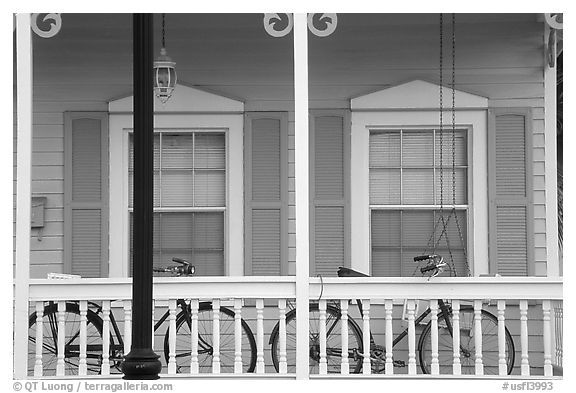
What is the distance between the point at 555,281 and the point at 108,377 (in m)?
3.10

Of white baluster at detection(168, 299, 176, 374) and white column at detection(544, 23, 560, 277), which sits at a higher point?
white column at detection(544, 23, 560, 277)

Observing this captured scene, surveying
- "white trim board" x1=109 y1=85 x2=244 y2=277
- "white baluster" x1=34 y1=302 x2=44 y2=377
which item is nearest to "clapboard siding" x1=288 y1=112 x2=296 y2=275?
"white trim board" x1=109 y1=85 x2=244 y2=277

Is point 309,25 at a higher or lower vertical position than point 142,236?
higher

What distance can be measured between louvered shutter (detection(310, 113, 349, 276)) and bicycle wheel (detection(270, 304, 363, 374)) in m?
0.45

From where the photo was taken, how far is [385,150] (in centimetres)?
896

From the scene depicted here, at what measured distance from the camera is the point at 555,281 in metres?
7.45

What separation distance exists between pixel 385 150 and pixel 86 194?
8.09 feet

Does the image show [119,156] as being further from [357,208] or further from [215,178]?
[357,208]

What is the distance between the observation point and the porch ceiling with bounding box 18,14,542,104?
891 cm

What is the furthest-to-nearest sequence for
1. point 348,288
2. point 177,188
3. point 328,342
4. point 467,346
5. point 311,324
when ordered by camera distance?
point 177,188, point 311,324, point 328,342, point 467,346, point 348,288

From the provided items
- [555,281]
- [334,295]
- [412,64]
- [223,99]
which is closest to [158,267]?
[223,99]

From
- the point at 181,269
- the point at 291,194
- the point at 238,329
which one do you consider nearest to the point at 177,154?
the point at 291,194

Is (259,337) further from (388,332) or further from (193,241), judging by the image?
(193,241)

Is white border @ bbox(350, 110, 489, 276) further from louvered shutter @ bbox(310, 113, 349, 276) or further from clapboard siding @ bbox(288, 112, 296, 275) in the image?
clapboard siding @ bbox(288, 112, 296, 275)
